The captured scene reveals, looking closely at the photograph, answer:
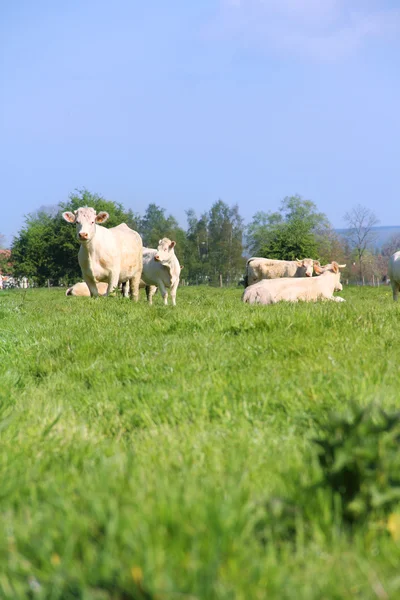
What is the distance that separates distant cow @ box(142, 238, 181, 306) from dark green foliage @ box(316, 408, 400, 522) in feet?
50.2

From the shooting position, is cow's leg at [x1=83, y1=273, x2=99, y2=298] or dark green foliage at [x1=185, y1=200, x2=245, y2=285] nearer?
cow's leg at [x1=83, y1=273, x2=99, y2=298]

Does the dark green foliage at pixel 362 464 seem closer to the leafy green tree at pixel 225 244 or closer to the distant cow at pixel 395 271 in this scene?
the distant cow at pixel 395 271

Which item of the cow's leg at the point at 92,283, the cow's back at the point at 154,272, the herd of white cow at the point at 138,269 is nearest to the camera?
the herd of white cow at the point at 138,269

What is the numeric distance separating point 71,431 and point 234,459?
4.55 feet

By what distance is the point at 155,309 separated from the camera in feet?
30.8

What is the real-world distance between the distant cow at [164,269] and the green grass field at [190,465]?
469 inches

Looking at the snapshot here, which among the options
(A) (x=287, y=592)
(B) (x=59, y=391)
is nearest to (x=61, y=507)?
(A) (x=287, y=592)

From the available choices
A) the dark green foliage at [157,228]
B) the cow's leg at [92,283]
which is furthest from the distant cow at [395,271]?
the dark green foliage at [157,228]

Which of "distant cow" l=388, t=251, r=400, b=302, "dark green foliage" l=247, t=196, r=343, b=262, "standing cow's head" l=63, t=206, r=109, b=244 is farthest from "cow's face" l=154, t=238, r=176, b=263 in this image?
"dark green foliage" l=247, t=196, r=343, b=262

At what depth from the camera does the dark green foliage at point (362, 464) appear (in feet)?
6.47

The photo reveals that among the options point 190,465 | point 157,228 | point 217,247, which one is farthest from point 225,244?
point 190,465

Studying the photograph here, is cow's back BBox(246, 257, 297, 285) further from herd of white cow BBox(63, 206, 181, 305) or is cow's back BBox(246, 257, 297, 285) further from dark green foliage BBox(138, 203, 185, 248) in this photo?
dark green foliage BBox(138, 203, 185, 248)

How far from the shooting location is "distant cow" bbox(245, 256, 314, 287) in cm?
2677

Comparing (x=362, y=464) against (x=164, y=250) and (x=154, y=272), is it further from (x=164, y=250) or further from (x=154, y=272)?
(x=154, y=272)
